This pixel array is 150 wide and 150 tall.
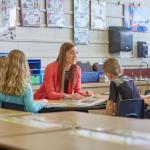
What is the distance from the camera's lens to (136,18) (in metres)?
A: 7.29

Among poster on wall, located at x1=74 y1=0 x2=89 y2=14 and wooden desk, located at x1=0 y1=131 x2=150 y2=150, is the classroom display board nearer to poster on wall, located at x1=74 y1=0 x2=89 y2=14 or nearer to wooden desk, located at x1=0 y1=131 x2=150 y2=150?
poster on wall, located at x1=74 y1=0 x2=89 y2=14


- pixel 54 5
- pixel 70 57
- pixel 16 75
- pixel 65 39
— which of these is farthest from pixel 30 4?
pixel 16 75

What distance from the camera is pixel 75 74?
4.49m

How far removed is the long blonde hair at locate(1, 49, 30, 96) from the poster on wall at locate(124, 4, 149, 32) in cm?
377

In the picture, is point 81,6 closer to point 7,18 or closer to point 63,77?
point 7,18

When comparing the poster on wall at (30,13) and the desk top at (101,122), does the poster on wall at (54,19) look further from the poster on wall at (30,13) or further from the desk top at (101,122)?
the desk top at (101,122)

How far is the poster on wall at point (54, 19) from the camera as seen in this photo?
19.8ft

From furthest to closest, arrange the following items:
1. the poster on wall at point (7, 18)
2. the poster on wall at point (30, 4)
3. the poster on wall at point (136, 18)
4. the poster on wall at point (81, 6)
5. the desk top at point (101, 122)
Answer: the poster on wall at point (136, 18) < the poster on wall at point (81, 6) < the poster on wall at point (30, 4) < the poster on wall at point (7, 18) < the desk top at point (101, 122)

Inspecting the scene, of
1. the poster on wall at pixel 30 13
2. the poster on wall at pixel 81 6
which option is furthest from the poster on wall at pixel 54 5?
the poster on wall at pixel 81 6

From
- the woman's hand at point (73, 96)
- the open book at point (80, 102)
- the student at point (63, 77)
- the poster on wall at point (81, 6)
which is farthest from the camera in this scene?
the poster on wall at point (81, 6)

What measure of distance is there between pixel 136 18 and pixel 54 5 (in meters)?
1.85

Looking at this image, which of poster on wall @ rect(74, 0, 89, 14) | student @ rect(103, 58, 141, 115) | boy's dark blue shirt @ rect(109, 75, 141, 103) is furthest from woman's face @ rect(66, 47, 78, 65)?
poster on wall @ rect(74, 0, 89, 14)

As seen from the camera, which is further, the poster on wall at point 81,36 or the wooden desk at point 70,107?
the poster on wall at point 81,36

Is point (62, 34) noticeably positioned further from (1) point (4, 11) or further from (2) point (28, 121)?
(2) point (28, 121)
